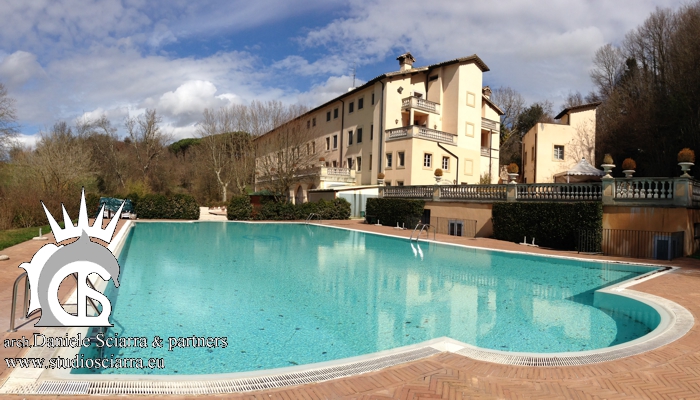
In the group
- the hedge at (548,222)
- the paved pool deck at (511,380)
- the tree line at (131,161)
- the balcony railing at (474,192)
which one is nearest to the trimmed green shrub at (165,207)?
the tree line at (131,161)

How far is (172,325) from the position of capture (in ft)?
23.7

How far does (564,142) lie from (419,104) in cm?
1333

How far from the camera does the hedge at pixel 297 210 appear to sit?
3153 cm

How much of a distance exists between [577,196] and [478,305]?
10692mm

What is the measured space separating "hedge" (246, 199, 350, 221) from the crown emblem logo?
26486 millimetres

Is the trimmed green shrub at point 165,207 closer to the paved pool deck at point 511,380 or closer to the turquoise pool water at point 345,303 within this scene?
the turquoise pool water at point 345,303

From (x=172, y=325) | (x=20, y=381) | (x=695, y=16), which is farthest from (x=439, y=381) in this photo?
(x=695, y=16)

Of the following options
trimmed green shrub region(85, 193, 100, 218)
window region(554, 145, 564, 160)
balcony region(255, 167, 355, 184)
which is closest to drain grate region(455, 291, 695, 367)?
trimmed green shrub region(85, 193, 100, 218)

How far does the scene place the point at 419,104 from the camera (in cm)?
3553

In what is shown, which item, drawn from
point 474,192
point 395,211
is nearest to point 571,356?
point 474,192

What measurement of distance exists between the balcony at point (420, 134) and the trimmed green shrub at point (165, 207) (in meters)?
17.4

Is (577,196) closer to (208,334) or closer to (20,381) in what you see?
(208,334)

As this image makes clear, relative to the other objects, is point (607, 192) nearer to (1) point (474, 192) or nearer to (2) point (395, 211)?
(1) point (474, 192)

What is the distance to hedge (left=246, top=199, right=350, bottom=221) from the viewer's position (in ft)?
103
